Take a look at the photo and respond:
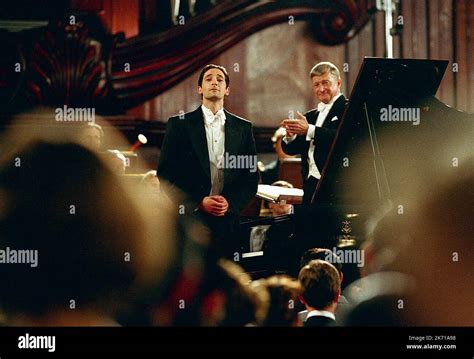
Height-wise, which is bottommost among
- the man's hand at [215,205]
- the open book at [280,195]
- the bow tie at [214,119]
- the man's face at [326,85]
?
the man's hand at [215,205]

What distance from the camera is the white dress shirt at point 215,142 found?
4250 mm

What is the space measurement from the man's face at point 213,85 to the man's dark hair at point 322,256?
2.97ft

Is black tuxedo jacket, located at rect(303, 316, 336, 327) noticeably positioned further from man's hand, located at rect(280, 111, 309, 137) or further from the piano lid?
man's hand, located at rect(280, 111, 309, 137)

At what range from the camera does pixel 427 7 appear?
754cm

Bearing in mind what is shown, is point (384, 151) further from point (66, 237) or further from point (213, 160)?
point (66, 237)

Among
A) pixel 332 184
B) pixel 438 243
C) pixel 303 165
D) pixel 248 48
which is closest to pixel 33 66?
pixel 248 48

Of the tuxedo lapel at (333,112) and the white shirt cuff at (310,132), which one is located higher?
the tuxedo lapel at (333,112)

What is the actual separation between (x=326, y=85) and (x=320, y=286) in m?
1.43

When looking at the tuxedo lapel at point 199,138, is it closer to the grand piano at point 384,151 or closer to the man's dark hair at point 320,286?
the grand piano at point 384,151

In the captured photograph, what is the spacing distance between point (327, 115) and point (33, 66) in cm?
288

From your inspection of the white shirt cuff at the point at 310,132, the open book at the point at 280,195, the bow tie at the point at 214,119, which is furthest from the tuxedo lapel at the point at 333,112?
the bow tie at the point at 214,119

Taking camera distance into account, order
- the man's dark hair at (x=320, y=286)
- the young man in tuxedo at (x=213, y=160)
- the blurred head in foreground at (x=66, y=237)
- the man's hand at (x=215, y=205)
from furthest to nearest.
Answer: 1. the young man in tuxedo at (x=213, y=160)
2. the man's hand at (x=215, y=205)
3. the man's dark hair at (x=320, y=286)
4. the blurred head in foreground at (x=66, y=237)

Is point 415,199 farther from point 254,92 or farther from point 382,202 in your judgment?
point 254,92

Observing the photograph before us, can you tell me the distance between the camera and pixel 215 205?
4.09 m
